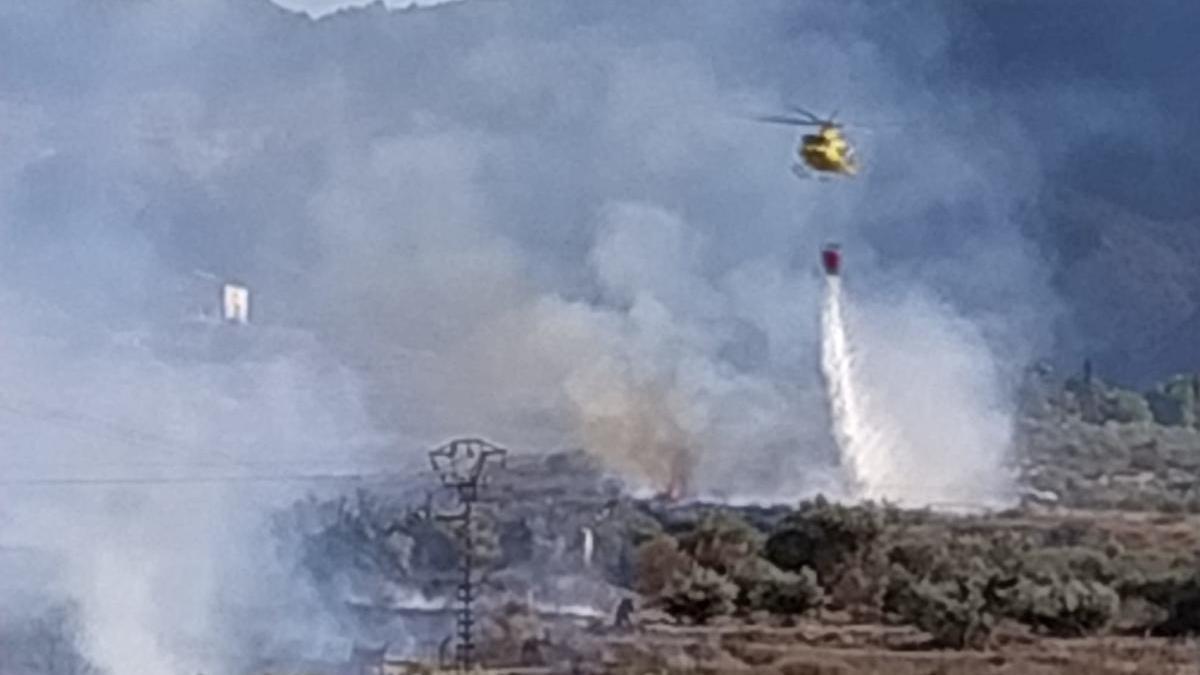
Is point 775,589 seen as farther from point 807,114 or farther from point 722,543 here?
point 807,114

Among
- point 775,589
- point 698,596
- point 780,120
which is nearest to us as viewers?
point 698,596

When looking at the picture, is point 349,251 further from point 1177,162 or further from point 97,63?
point 1177,162

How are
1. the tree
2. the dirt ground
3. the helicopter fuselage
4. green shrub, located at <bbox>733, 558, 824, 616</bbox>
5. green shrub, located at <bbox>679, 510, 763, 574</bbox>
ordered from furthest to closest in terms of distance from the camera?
the helicopter fuselage
green shrub, located at <bbox>679, 510, 763, 574</bbox>
green shrub, located at <bbox>733, 558, 824, 616</bbox>
the tree
the dirt ground

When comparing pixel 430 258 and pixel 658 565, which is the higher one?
pixel 430 258

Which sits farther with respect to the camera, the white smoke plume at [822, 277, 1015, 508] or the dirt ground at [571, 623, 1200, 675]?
the white smoke plume at [822, 277, 1015, 508]

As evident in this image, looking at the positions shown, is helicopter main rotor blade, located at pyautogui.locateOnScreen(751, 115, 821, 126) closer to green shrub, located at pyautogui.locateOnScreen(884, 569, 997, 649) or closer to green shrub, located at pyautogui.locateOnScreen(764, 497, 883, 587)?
green shrub, located at pyautogui.locateOnScreen(764, 497, 883, 587)

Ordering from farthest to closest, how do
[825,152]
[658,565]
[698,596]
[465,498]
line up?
[825,152] < [658,565] < [698,596] < [465,498]

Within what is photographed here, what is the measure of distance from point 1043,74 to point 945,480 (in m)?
22.5

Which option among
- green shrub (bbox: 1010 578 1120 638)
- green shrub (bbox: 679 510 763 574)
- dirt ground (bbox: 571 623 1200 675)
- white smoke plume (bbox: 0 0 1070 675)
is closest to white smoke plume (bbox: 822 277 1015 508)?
white smoke plume (bbox: 0 0 1070 675)

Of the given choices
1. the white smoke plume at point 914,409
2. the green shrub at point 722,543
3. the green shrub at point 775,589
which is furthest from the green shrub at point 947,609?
the white smoke plume at point 914,409

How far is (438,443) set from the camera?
112 feet

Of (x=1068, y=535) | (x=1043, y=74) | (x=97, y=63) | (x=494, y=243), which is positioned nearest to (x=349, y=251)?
(x=494, y=243)

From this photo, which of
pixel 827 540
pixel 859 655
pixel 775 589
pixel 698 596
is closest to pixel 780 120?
pixel 827 540

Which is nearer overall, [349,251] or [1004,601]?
[1004,601]
